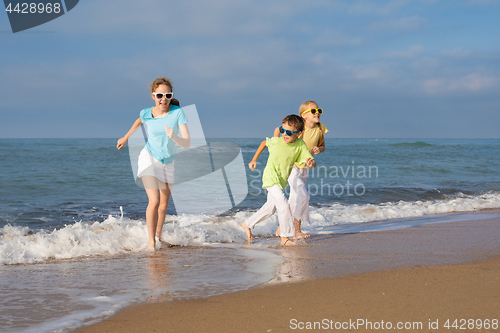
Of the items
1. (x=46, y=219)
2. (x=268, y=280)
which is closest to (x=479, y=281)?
(x=268, y=280)

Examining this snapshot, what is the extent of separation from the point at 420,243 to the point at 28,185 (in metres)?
11.1

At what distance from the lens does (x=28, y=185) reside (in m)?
12.0

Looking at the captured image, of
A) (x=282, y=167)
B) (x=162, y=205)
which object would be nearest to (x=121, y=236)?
(x=162, y=205)

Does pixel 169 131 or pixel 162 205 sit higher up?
pixel 169 131

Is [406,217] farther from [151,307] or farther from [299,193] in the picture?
[151,307]

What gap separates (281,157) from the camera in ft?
16.2

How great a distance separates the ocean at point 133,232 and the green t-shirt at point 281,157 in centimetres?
81

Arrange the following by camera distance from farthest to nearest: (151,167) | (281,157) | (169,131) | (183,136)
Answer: (281,157), (151,167), (183,136), (169,131)

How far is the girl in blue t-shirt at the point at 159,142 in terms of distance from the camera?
14.7ft

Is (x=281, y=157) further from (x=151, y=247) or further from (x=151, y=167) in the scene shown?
(x=151, y=247)

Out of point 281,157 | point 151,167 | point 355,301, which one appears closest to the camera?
point 355,301

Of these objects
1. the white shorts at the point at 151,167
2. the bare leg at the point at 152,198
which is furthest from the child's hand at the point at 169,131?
the bare leg at the point at 152,198

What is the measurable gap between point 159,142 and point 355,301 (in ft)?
9.10

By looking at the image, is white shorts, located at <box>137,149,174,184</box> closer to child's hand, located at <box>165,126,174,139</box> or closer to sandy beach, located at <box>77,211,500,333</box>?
child's hand, located at <box>165,126,174,139</box>
